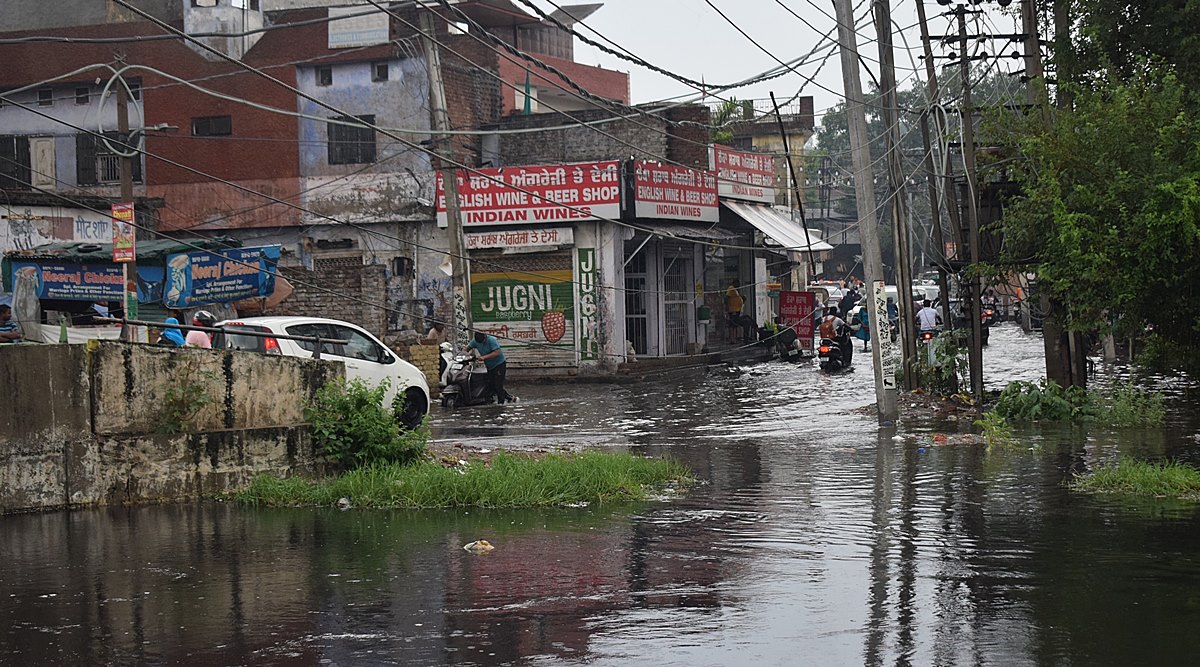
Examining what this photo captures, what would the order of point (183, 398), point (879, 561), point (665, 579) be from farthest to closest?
point (183, 398) < point (879, 561) < point (665, 579)

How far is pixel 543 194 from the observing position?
3319cm

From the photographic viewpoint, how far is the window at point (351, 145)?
3666 cm

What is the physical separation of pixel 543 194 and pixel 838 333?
8079 mm

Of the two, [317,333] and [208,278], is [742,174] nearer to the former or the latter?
[208,278]

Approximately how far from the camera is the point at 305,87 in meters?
37.4

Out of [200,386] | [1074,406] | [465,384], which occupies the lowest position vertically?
[1074,406]

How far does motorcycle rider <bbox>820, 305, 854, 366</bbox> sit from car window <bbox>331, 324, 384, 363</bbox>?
50.2 ft

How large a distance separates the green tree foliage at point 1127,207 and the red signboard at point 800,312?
21686 millimetres

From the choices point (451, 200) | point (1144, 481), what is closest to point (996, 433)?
point (1144, 481)

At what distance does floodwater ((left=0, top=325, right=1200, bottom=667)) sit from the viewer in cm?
689

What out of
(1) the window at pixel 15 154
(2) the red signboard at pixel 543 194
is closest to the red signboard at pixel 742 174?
(2) the red signboard at pixel 543 194

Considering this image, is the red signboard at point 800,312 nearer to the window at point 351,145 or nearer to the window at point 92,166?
the window at point 351,145

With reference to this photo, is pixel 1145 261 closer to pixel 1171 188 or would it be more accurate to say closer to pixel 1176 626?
pixel 1171 188

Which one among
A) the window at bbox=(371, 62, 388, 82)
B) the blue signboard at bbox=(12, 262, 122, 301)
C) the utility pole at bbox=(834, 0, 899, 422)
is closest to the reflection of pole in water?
the utility pole at bbox=(834, 0, 899, 422)
